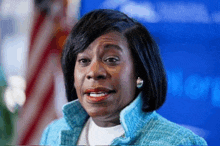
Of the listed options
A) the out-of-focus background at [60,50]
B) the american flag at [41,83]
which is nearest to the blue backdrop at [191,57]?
the out-of-focus background at [60,50]

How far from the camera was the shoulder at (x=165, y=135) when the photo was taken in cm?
106

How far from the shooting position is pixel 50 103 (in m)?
2.38

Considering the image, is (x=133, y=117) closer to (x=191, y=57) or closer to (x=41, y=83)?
(x=191, y=57)

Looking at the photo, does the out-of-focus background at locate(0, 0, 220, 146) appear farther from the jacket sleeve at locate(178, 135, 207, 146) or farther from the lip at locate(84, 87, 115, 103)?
the lip at locate(84, 87, 115, 103)

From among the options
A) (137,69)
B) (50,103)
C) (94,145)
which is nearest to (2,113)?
(50,103)

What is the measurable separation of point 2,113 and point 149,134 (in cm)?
133

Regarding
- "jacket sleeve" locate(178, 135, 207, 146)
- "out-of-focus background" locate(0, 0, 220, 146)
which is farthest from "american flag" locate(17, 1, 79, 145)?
"jacket sleeve" locate(178, 135, 207, 146)

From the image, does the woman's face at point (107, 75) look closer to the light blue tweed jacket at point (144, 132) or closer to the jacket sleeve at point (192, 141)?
the light blue tweed jacket at point (144, 132)

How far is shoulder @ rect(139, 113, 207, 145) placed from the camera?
3.48 ft

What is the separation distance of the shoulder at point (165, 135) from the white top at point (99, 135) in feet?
0.28

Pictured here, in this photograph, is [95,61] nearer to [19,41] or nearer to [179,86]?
[179,86]

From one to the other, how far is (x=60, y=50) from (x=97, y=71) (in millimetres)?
1262

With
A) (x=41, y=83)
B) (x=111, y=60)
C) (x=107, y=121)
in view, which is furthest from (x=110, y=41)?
(x=41, y=83)

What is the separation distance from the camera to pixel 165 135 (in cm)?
108
